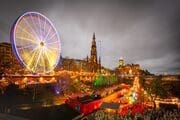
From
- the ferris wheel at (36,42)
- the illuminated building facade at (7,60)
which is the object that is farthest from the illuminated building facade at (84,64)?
the ferris wheel at (36,42)

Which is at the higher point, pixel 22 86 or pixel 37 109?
pixel 22 86

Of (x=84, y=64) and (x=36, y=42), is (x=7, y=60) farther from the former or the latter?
(x=84, y=64)

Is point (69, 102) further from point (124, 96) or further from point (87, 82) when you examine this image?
point (87, 82)

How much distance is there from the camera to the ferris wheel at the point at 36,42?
24266 millimetres

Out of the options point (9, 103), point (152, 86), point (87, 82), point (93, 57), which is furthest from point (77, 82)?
point (93, 57)

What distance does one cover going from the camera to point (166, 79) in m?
46.5

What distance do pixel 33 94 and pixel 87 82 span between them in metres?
16.1

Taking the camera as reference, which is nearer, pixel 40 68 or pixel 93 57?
pixel 40 68

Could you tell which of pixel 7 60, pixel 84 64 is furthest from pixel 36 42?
pixel 84 64

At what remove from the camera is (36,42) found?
89.9 ft

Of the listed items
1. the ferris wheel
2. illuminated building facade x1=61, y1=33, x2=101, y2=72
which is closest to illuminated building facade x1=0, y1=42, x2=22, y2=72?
the ferris wheel

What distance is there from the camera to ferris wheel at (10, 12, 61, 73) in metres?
24.3

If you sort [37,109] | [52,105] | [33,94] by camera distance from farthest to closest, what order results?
1. [33,94]
2. [52,105]
3. [37,109]

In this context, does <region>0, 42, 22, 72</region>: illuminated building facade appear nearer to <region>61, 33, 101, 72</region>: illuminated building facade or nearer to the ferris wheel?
the ferris wheel
